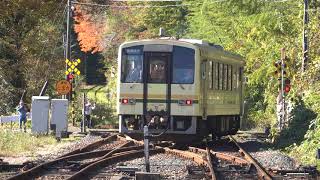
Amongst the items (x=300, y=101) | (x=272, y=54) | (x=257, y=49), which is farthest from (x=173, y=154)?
(x=257, y=49)

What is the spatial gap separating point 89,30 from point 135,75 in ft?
157

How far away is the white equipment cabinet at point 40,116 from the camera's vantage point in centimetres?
2502

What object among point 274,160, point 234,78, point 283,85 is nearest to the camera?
point 274,160

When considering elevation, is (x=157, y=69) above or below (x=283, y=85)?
above

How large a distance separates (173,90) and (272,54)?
17.9m

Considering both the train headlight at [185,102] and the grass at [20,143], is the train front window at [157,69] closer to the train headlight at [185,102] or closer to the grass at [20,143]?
the train headlight at [185,102]

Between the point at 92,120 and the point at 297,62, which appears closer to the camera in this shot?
the point at 297,62

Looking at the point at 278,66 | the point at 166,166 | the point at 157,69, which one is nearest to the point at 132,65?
the point at 157,69

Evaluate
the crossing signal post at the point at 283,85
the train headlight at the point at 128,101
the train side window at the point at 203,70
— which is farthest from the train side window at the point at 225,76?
the train headlight at the point at 128,101

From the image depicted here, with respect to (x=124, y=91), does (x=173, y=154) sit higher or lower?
lower

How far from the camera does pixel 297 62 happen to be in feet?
104

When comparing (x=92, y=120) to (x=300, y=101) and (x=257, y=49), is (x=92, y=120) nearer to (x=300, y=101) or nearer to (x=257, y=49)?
(x=257, y=49)

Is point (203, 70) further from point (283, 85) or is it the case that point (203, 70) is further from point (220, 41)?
point (220, 41)

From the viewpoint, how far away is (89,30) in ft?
219
